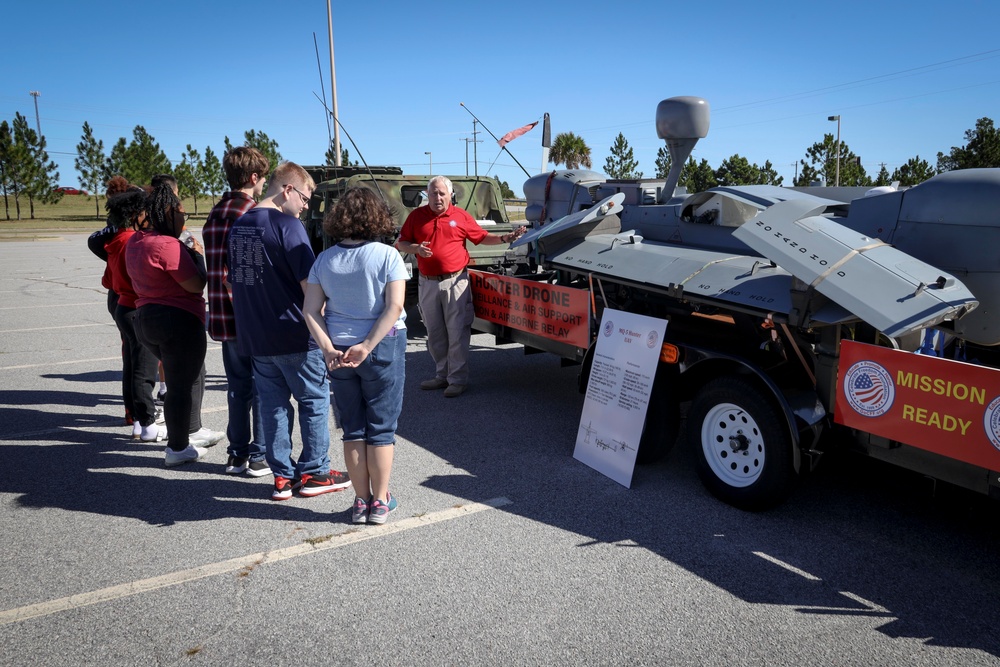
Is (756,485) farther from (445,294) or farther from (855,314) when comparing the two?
(445,294)

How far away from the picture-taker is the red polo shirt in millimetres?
6496

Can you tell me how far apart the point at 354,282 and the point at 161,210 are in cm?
177

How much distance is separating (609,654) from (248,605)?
1608mm

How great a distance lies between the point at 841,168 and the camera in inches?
1622

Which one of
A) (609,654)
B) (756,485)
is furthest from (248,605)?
(756,485)

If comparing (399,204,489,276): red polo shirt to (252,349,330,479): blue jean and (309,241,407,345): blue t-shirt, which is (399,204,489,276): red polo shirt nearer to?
(252,349,330,479): blue jean

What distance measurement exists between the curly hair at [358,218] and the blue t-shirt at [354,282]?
0.20 feet

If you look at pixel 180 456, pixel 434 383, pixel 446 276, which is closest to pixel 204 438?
pixel 180 456

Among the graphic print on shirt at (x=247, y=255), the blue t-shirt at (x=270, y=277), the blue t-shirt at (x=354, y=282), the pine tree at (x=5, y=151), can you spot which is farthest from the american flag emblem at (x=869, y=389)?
the pine tree at (x=5, y=151)

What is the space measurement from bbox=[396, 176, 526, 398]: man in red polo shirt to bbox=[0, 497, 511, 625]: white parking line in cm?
252

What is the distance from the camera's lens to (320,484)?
4422 mm

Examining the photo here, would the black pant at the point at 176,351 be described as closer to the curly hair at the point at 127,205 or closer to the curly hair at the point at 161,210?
the curly hair at the point at 161,210

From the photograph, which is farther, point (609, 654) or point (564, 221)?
point (564, 221)

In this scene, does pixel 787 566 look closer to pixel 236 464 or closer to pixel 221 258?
pixel 236 464
